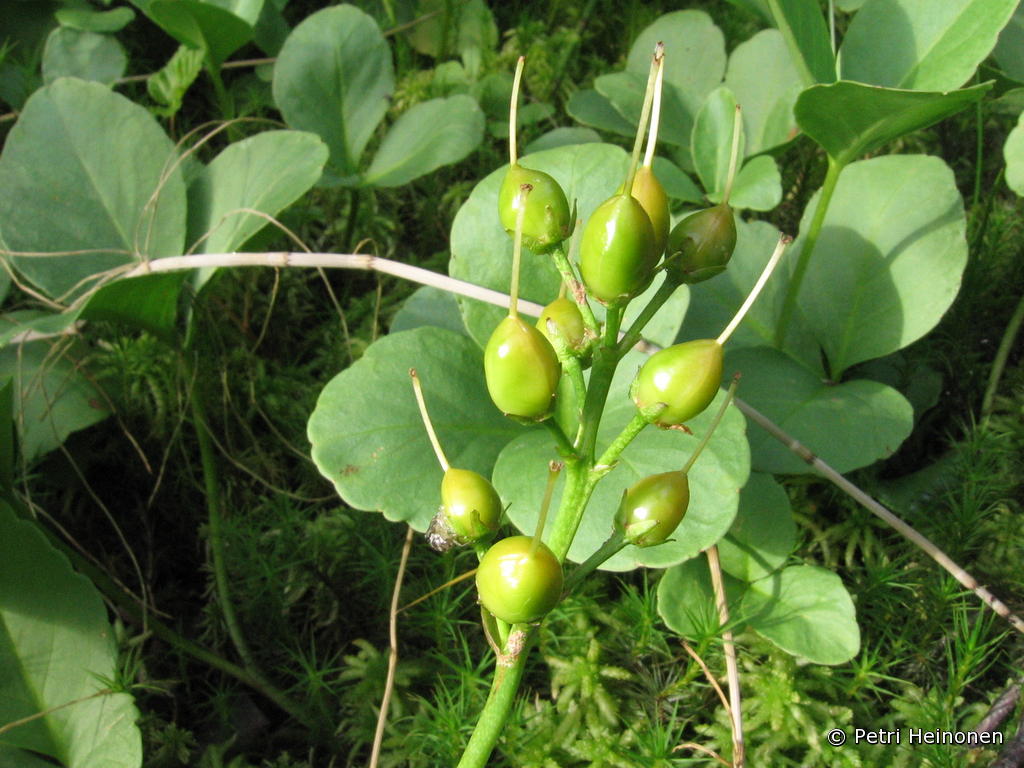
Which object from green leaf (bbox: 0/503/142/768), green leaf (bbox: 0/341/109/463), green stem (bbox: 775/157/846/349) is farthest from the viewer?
green leaf (bbox: 0/341/109/463)

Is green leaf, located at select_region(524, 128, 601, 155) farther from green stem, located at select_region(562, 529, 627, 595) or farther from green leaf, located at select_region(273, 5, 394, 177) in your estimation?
green stem, located at select_region(562, 529, 627, 595)

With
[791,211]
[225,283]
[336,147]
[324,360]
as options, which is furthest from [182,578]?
[791,211]

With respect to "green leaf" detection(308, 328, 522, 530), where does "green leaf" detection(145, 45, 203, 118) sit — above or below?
above

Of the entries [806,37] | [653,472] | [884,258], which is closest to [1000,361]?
[884,258]

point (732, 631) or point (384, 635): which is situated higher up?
point (732, 631)

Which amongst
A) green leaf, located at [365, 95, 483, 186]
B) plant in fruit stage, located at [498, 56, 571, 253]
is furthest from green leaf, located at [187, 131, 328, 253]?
plant in fruit stage, located at [498, 56, 571, 253]

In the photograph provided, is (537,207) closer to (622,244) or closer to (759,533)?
(622,244)

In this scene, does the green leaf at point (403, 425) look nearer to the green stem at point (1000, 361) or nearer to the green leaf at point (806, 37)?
the green leaf at point (806, 37)

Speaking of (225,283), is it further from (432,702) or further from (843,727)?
(843,727)
